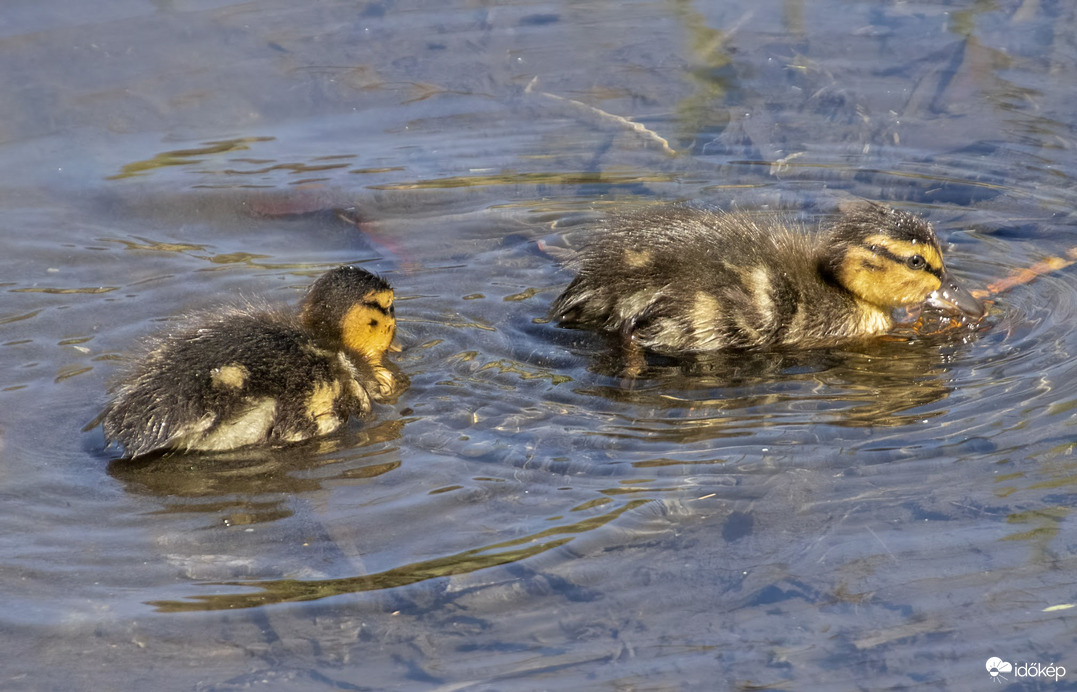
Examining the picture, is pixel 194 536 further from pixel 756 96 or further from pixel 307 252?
pixel 756 96

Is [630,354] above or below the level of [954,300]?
below

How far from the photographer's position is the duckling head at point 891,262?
17.5 feet

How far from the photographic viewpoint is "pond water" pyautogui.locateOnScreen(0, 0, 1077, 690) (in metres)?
3.45

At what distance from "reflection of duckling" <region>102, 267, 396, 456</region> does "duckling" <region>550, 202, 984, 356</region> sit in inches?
38.9

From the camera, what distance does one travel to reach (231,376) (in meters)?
4.34

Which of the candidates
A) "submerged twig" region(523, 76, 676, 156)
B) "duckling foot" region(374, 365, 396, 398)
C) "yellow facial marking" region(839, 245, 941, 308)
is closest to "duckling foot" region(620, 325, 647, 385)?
"duckling foot" region(374, 365, 396, 398)

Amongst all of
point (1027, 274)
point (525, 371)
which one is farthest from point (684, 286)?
point (1027, 274)

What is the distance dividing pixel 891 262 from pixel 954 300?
0.95 feet

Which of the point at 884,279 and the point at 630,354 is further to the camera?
the point at 884,279

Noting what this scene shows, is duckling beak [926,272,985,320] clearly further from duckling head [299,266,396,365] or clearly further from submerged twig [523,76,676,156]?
duckling head [299,266,396,365]

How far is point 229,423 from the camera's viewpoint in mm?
4336

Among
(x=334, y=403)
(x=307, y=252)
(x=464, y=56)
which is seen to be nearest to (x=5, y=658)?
(x=334, y=403)

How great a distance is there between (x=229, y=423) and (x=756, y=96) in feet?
13.4

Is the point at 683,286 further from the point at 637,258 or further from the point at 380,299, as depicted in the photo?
the point at 380,299
